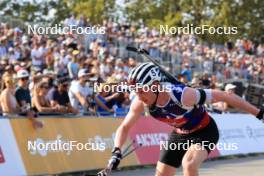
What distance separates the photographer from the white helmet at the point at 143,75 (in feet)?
20.5

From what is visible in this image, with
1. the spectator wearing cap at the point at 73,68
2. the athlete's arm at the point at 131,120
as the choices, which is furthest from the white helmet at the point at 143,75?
the spectator wearing cap at the point at 73,68

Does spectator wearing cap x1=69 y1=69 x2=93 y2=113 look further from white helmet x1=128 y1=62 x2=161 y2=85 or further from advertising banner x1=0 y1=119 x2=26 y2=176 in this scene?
white helmet x1=128 y1=62 x2=161 y2=85

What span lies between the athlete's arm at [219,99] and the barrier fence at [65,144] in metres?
5.64

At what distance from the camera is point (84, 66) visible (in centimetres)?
1691

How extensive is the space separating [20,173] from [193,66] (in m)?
16.0

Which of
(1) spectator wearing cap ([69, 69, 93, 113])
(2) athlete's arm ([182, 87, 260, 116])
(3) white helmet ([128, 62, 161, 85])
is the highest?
(3) white helmet ([128, 62, 161, 85])

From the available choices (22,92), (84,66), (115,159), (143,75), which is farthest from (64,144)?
(143,75)

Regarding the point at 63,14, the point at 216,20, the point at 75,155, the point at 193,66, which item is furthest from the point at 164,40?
the point at 63,14

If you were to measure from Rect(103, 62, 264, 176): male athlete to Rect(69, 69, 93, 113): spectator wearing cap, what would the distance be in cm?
747

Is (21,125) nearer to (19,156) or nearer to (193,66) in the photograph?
(19,156)

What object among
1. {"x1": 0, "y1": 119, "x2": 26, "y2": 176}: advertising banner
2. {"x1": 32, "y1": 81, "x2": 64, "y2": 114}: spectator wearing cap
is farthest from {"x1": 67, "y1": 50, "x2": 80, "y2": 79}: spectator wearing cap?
{"x1": 0, "y1": 119, "x2": 26, "y2": 176}: advertising banner

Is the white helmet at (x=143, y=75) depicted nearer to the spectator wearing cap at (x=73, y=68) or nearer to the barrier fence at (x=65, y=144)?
the barrier fence at (x=65, y=144)

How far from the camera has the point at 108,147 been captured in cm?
1363

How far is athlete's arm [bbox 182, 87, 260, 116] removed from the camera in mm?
6477
